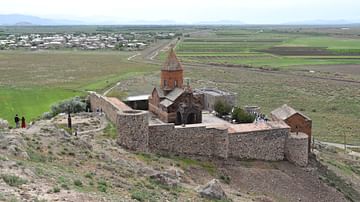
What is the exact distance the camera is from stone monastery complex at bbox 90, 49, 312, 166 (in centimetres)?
2150

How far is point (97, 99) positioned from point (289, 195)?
44.8ft

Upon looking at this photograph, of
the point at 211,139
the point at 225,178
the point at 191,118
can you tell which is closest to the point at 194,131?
the point at 211,139

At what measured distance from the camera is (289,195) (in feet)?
69.9

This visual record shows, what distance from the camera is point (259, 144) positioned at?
2397cm

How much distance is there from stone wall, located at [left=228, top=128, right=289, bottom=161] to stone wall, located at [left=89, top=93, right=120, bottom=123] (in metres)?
5.96

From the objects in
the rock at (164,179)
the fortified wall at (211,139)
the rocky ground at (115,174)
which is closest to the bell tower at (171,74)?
the fortified wall at (211,139)

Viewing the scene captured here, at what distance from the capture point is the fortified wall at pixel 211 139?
2131cm

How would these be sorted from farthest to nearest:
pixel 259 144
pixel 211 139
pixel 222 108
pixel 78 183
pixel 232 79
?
1. pixel 232 79
2. pixel 222 108
3. pixel 259 144
4. pixel 211 139
5. pixel 78 183

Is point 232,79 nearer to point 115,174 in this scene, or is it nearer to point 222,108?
point 222,108

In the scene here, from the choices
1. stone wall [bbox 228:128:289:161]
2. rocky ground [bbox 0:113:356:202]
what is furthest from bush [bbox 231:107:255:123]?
rocky ground [bbox 0:113:356:202]

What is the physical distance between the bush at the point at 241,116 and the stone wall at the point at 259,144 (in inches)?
113

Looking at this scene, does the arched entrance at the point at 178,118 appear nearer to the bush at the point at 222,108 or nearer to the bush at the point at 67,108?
the bush at the point at 222,108

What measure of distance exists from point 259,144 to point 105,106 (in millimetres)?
9152

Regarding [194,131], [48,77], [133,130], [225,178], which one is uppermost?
[133,130]
